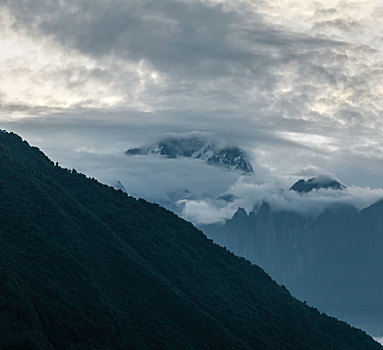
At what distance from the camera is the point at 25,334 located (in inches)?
7628

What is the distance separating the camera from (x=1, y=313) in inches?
7854

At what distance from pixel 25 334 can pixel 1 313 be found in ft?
33.1
